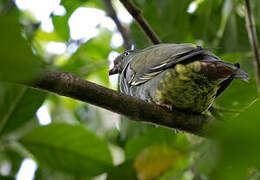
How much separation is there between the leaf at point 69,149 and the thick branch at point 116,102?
0.69 m

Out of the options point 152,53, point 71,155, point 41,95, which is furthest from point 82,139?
point 152,53

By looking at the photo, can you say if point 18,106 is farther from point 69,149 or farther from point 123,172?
point 123,172

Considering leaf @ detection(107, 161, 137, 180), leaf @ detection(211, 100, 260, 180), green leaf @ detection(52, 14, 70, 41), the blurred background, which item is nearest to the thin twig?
the blurred background

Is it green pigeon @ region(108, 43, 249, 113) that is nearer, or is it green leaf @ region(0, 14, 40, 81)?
green leaf @ region(0, 14, 40, 81)

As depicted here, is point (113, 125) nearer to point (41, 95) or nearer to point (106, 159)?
point (106, 159)

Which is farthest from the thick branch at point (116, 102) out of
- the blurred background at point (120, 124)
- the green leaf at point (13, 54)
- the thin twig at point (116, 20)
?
the thin twig at point (116, 20)

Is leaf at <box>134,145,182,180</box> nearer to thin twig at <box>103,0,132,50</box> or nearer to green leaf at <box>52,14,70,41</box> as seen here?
green leaf at <box>52,14,70,41</box>

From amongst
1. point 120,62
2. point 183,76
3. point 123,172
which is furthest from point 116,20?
point 123,172

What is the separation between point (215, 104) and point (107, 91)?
1.29 metres

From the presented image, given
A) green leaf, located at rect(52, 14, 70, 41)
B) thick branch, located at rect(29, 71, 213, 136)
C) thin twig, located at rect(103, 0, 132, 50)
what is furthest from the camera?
thin twig, located at rect(103, 0, 132, 50)

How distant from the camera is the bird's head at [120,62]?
11.8 ft

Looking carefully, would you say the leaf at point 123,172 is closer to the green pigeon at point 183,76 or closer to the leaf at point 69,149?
the leaf at point 69,149

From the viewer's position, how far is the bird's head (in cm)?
361

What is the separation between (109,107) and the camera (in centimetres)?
178
